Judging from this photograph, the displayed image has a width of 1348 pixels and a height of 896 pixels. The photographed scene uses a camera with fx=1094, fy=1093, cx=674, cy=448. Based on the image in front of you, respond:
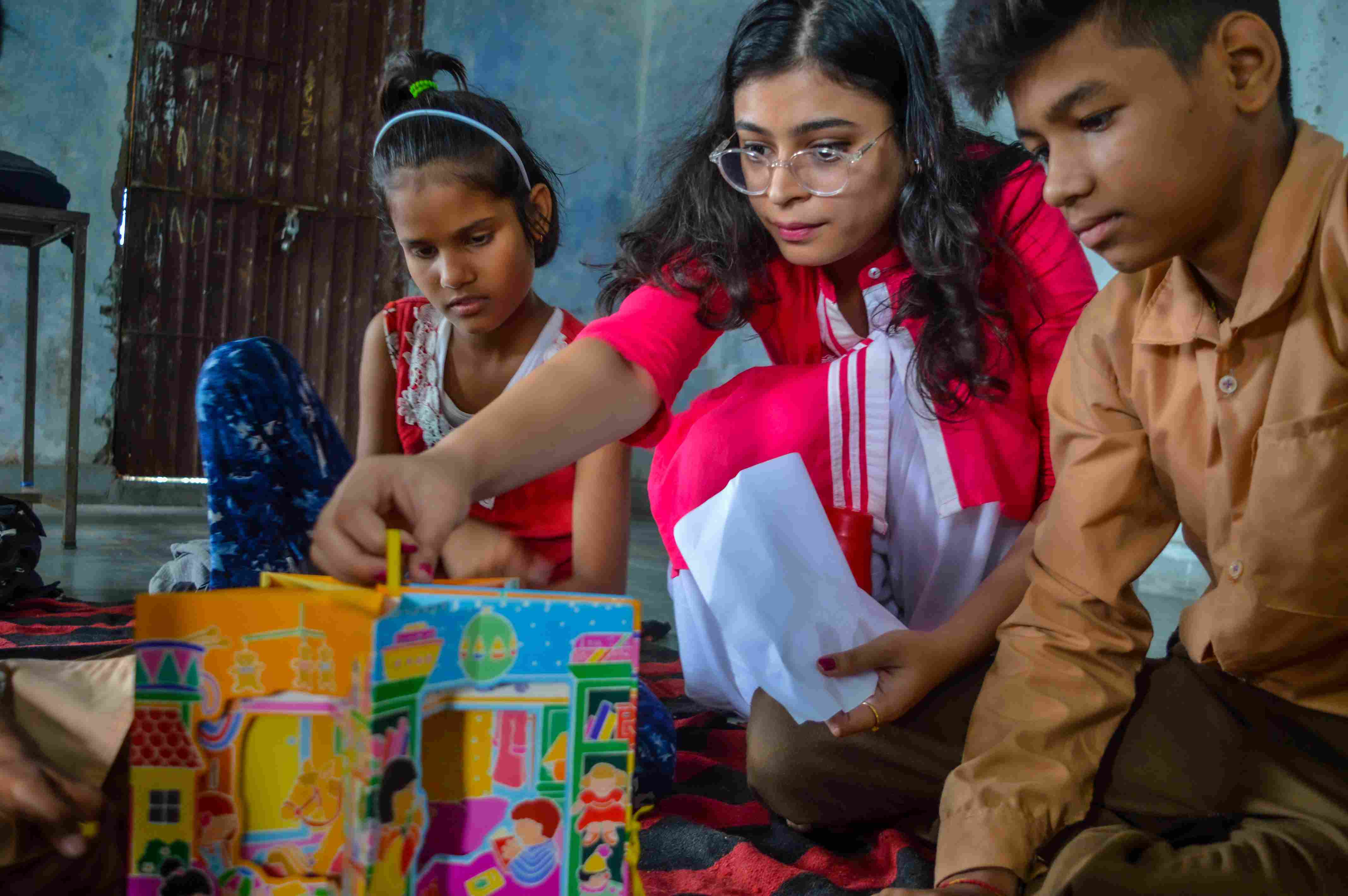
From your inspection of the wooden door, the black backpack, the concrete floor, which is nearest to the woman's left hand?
the concrete floor

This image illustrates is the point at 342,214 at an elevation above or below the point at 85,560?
above

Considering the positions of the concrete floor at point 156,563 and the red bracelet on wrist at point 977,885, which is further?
the concrete floor at point 156,563

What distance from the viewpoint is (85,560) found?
2.57 m

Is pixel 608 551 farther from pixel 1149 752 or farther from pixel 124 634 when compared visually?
pixel 124 634

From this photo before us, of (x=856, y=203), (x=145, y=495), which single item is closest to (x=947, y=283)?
(x=856, y=203)

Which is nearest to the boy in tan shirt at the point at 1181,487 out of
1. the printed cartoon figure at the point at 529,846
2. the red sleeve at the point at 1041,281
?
the red sleeve at the point at 1041,281

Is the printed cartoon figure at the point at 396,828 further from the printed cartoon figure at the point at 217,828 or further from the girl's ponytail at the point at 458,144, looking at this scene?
the girl's ponytail at the point at 458,144

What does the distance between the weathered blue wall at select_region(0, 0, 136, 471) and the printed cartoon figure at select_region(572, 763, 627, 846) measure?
12.9 feet

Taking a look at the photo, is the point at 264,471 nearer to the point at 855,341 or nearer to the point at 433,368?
the point at 433,368

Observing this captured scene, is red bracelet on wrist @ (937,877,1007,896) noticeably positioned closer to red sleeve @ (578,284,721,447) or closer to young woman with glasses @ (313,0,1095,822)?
young woman with glasses @ (313,0,1095,822)

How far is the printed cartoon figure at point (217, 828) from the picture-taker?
0.54 m

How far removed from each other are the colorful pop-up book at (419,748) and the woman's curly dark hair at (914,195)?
0.67 metres

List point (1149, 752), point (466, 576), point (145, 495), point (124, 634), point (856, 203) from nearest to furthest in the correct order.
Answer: point (1149, 752) → point (466, 576) → point (856, 203) → point (124, 634) → point (145, 495)

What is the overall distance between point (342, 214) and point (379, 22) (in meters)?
0.79
